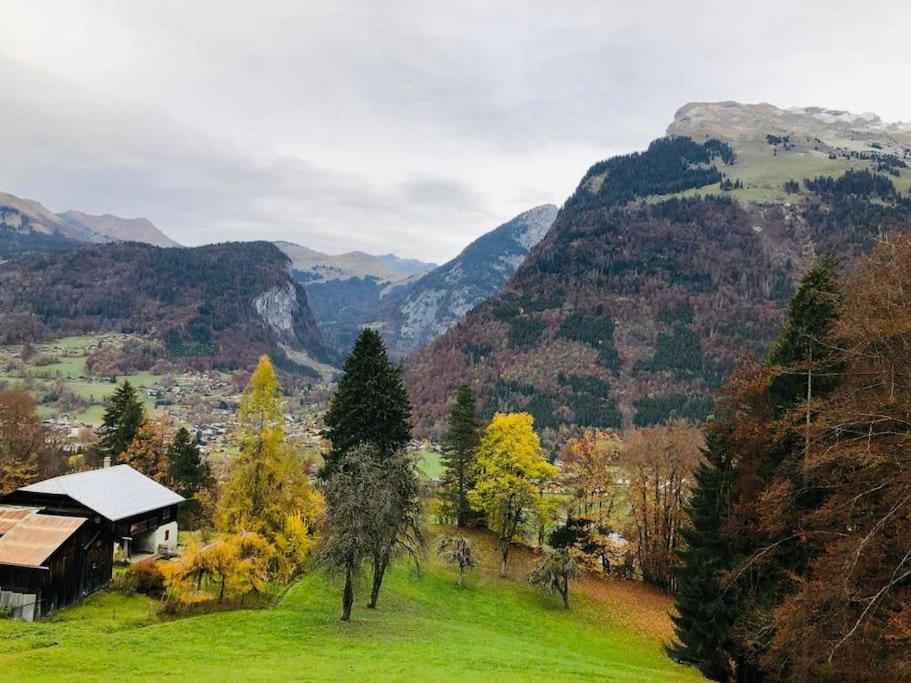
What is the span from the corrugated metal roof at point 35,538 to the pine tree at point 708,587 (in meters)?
36.1

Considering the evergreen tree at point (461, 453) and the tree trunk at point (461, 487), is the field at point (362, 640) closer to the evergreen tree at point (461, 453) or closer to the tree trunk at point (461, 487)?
the tree trunk at point (461, 487)

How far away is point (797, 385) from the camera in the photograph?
26891 millimetres

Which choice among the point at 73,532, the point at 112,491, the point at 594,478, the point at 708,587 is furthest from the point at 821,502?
the point at 112,491

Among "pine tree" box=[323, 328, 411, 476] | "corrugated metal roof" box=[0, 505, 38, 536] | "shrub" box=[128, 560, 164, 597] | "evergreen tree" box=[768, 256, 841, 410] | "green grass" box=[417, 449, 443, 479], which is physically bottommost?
"green grass" box=[417, 449, 443, 479]

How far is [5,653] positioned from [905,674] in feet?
100

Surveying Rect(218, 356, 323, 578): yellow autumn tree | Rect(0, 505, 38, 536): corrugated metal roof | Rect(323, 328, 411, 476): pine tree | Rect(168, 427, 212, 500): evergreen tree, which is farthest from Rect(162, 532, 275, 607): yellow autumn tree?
Rect(168, 427, 212, 500): evergreen tree

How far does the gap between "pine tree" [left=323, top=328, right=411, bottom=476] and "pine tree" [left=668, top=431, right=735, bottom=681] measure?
2198cm

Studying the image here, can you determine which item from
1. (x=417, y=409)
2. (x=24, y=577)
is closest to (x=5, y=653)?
(x=24, y=577)

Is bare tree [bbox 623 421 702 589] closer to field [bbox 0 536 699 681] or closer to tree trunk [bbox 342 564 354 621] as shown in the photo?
field [bbox 0 536 699 681]

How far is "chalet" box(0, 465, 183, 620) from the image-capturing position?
32625 mm

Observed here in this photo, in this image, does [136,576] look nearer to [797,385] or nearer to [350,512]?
[350,512]

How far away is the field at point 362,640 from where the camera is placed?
2202cm

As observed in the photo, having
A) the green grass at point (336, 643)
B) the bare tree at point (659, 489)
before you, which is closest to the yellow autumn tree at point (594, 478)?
the bare tree at point (659, 489)

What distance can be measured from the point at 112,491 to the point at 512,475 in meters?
31.5
